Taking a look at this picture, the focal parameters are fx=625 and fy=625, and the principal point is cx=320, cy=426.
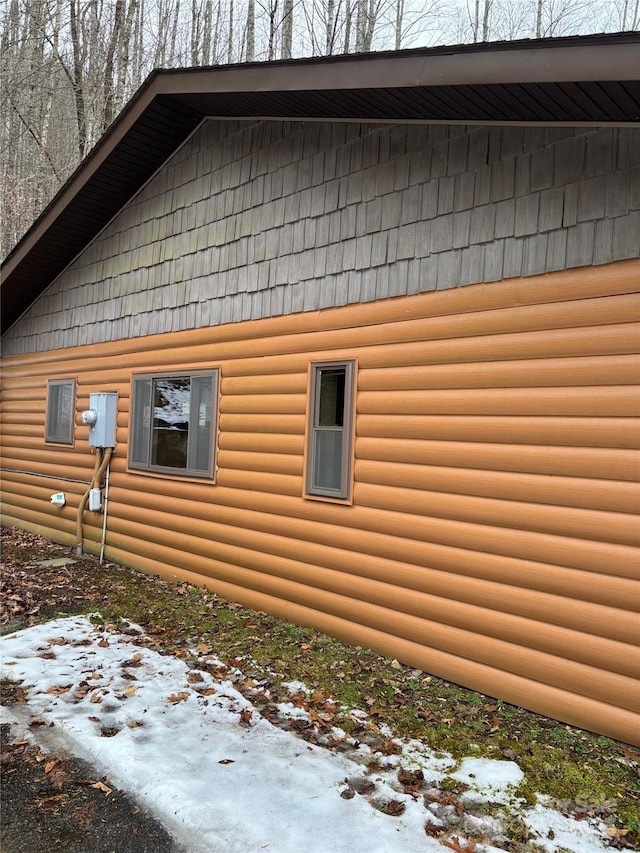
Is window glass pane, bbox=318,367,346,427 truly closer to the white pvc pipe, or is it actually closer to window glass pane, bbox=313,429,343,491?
window glass pane, bbox=313,429,343,491

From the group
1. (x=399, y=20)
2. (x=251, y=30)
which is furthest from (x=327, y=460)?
(x=251, y=30)

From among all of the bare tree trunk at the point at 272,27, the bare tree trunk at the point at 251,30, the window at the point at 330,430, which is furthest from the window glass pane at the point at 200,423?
the bare tree trunk at the point at 251,30

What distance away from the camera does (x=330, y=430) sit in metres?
6.32

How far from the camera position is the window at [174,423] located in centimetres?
792

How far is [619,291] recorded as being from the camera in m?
4.29

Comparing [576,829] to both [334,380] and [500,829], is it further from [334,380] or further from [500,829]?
[334,380]

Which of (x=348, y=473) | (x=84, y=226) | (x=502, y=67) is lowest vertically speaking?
(x=348, y=473)

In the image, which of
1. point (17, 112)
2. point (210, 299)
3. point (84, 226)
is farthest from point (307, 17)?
point (210, 299)

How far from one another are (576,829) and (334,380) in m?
4.20

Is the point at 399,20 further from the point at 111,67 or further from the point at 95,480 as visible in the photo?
the point at 95,480

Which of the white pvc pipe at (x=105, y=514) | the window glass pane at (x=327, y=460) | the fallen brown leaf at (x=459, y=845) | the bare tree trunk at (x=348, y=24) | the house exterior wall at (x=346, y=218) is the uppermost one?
the bare tree trunk at (x=348, y=24)

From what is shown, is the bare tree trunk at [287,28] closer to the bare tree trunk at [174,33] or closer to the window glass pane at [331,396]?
the bare tree trunk at [174,33]

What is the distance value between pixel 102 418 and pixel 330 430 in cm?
→ 452

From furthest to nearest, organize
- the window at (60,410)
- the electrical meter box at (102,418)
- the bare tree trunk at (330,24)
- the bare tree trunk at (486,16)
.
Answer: the bare tree trunk at (486,16), the bare tree trunk at (330,24), the window at (60,410), the electrical meter box at (102,418)
